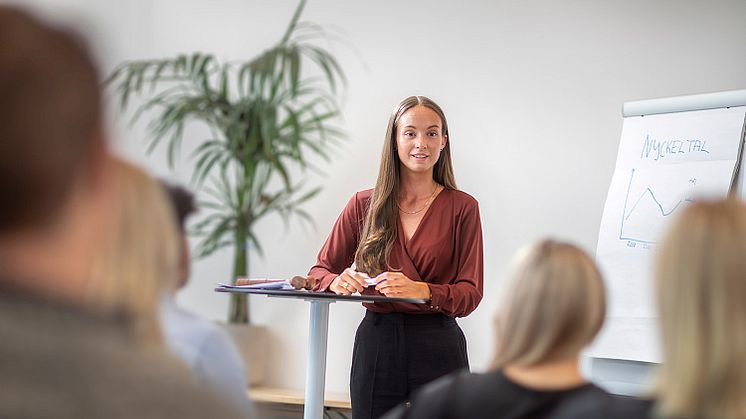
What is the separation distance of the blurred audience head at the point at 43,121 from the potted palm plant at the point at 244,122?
3324 millimetres

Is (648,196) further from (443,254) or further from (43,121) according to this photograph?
(43,121)

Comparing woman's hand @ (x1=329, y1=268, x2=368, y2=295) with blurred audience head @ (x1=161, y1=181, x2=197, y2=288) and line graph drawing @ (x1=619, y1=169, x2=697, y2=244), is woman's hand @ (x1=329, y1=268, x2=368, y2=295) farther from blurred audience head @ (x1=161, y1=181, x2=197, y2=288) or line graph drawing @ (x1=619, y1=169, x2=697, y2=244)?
line graph drawing @ (x1=619, y1=169, x2=697, y2=244)

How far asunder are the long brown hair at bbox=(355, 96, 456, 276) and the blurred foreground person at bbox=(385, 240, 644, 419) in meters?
1.61

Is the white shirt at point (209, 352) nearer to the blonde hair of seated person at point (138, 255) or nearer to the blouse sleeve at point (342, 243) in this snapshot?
the blonde hair of seated person at point (138, 255)

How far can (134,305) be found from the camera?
0.89 m

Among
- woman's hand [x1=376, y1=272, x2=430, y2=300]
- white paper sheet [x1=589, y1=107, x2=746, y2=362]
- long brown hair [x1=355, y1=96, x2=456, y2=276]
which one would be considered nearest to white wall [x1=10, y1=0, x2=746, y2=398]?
white paper sheet [x1=589, y1=107, x2=746, y2=362]

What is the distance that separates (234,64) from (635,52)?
1.98m

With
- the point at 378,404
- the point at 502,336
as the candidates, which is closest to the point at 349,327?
the point at 378,404

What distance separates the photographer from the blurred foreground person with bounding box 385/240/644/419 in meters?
1.38

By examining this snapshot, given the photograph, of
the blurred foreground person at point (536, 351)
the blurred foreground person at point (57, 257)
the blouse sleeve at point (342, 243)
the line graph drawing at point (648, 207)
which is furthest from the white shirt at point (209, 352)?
the line graph drawing at point (648, 207)

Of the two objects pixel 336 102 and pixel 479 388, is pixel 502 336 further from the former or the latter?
pixel 336 102

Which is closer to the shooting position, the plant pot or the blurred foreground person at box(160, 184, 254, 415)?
the blurred foreground person at box(160, 184, 254, 415)

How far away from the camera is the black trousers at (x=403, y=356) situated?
115 inches

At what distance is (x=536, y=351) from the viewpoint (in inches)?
55.2
